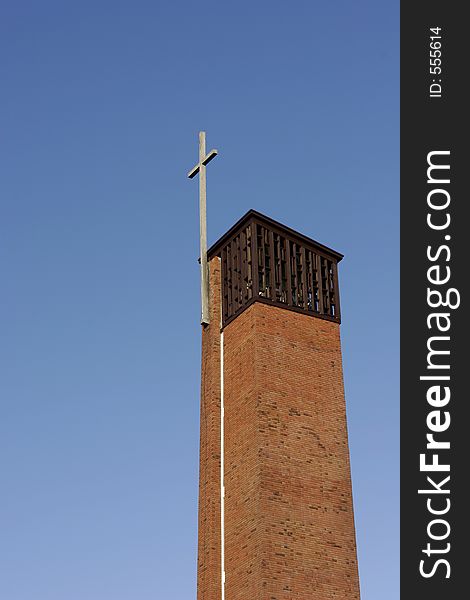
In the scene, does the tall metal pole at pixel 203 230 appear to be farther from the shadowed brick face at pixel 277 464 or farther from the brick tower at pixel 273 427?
the shadowed brick face at pixel 277 464

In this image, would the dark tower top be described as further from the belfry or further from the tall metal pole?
the tall metal pole

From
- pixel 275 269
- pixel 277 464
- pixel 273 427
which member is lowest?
pixel 277 464

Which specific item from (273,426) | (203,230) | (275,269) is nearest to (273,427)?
(273,426)

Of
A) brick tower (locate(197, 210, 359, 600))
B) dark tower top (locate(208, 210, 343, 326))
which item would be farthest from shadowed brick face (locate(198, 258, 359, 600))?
dark tower top (locate(208, 210, 343, 326))

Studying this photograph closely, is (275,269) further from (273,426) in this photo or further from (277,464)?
(277,464)

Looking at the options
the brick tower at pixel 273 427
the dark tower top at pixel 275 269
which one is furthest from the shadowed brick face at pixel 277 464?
the dark tower top at pixel 275 269

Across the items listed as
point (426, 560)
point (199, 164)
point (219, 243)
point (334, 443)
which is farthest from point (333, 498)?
point (199, 164)

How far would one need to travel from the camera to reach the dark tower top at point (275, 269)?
23547 millimetres

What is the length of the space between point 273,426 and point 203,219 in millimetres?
6204

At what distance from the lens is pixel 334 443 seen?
882 inches

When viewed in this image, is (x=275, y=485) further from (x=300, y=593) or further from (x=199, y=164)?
(x=199, y=164)

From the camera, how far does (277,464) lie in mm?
21219

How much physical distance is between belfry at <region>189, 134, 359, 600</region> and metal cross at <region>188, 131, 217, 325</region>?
12 centimetres

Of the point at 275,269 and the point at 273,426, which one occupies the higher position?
the point at 275,269
